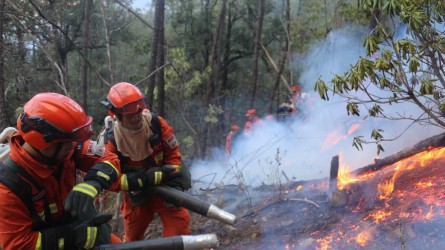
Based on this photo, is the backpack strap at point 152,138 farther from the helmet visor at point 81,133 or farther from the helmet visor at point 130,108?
the helmet visor at point 81,133

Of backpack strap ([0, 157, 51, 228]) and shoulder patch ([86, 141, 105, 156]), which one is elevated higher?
shoulder patch ([86, 141, 105, 156])

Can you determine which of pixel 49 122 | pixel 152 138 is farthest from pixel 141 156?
pixel 49 122

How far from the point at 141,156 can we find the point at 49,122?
1.63m

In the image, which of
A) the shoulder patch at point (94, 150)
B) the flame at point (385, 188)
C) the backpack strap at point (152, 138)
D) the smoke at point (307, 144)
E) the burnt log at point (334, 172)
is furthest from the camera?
the smoke at point (307, 144)

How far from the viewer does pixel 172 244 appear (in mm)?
2879

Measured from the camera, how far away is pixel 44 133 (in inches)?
101

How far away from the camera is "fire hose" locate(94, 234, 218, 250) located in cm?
283

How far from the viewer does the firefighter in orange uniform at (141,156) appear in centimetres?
395

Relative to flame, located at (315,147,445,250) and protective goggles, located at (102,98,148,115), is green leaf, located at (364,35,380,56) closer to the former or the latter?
flame, located at (315,147,445,250)

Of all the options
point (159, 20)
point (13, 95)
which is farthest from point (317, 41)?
point (13, 95)

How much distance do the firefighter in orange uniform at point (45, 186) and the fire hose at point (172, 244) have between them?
199 mm

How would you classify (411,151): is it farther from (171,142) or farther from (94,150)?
(94,150)

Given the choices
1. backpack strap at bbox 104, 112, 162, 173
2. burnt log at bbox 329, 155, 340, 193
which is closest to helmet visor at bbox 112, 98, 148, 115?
backpack strap at bbox 104, 112, 162, 173

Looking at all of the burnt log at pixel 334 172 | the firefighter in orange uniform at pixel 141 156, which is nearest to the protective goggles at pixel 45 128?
the firefighter in orange uniform at pixel 141 156
